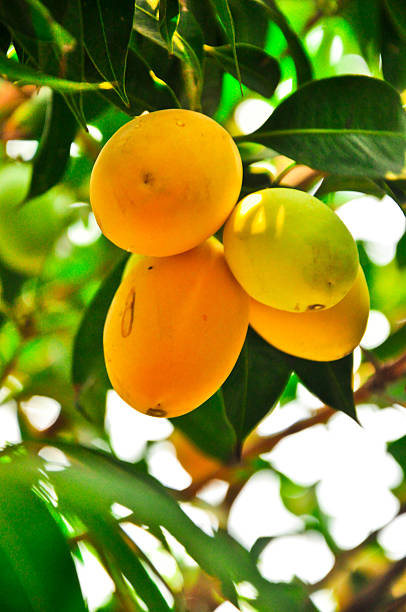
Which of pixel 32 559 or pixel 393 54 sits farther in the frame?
pixel 393 54

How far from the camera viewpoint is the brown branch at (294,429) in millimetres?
1235

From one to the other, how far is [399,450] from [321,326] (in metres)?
0.66

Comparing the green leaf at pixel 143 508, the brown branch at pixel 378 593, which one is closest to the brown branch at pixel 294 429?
the brown branch at pixel 378 593

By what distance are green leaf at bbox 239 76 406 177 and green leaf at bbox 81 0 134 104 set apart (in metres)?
0.21

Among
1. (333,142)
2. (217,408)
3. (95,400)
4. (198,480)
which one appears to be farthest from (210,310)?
(198,480)

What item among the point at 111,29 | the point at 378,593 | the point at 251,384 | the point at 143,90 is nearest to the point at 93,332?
the point at 251,384

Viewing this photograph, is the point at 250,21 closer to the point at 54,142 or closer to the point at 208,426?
the point at 54,142

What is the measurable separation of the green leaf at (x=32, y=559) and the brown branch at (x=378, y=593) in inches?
25.1

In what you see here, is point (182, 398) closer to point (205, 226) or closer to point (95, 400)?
point (205, 226)

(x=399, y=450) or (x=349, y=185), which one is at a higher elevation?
(x=349, y=185)

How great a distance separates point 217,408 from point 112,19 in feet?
2.04

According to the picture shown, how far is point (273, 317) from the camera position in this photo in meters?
0.77

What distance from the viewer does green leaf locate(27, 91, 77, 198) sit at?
2.82 ft

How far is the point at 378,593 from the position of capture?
3.71ft
